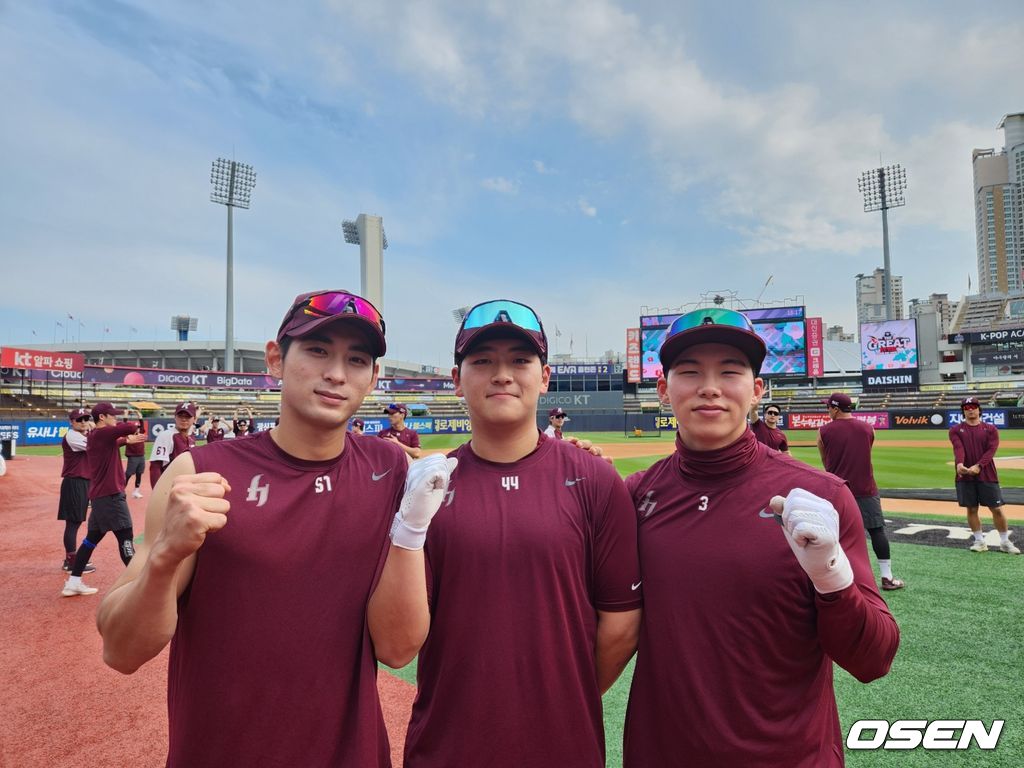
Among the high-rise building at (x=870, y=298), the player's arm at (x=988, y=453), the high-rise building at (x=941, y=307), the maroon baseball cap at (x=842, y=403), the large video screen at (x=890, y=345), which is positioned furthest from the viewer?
the high-rise building at (x=870, y=298)

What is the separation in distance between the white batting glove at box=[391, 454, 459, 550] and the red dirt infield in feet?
8.84

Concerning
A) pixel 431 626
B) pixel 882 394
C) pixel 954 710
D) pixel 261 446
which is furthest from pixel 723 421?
pixel 882 394

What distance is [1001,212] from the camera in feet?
382

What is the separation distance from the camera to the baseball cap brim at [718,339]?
2117 millimetres

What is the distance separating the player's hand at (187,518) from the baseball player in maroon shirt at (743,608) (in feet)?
4.85

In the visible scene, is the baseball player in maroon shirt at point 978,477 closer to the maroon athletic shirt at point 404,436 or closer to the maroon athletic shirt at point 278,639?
the maroon athletic shirt at point 404,436

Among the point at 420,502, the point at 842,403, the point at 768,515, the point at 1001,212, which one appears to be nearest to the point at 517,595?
the point at 420,502

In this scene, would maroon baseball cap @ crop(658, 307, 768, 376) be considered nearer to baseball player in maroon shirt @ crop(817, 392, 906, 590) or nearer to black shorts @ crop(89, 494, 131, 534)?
baseball player in maroon shirt @ crop(817, 392, 906, 590)

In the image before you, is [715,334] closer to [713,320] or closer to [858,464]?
[713,320]

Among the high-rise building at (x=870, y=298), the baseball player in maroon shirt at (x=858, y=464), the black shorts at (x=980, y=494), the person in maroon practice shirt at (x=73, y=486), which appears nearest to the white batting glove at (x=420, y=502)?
the baseball player in maroon shirt at (x=858, y=464)

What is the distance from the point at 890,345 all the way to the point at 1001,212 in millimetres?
107922

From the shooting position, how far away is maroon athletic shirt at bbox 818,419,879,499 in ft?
22.5

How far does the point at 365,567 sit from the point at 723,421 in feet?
4.55

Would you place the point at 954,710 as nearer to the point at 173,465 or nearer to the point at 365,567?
the point at 365,567
